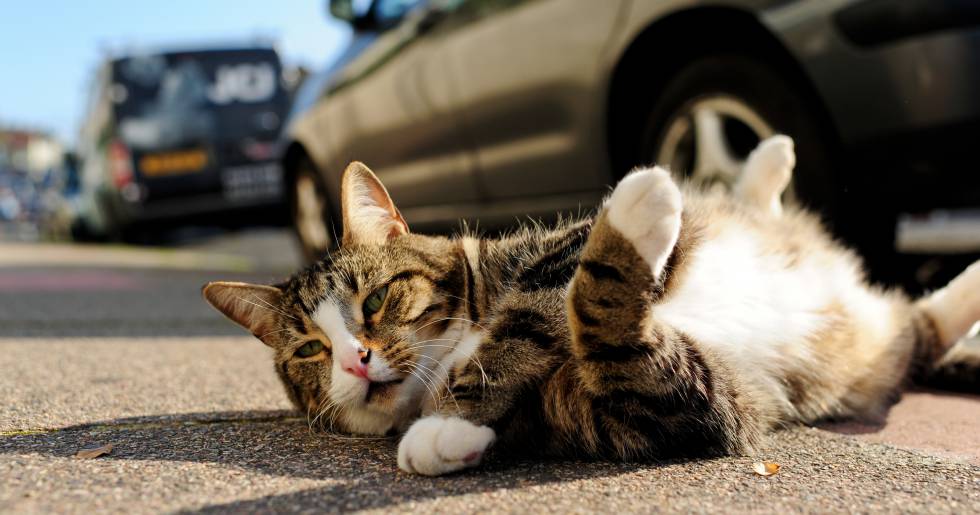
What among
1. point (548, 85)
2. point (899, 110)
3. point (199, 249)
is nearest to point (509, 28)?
point (548, 85)

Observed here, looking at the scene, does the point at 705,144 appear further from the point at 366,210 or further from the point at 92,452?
the point at 92,452

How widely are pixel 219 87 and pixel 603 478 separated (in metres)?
8.95

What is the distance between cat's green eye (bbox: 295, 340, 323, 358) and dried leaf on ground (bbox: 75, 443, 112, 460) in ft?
1.73

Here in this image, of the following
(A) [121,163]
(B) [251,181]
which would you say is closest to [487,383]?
(B) [251,181]

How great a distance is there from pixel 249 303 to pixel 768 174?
64.7 inches

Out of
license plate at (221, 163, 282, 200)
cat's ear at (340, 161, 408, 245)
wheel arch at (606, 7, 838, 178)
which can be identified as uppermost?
wheel arch at (606, 7, 838, 178)

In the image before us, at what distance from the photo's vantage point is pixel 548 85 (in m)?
3.45

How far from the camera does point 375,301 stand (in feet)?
6.69

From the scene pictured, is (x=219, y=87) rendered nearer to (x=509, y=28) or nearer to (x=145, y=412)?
(x=509, y=28)

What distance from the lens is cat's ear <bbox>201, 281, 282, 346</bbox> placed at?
2227mm

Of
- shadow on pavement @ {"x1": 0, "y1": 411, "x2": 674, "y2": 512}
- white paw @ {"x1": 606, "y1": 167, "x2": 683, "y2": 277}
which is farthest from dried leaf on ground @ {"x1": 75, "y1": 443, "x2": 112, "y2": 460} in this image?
white paw @ {"x1": 606, "y1": 167, "x2": 683, "y2": 277}

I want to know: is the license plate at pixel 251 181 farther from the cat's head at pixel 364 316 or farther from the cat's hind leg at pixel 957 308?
Answer: the cat's hind leg at pixel 957 308

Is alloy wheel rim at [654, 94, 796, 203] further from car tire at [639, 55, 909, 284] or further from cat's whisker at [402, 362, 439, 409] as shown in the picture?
cat's whisker at [402, 362, 439, 409]

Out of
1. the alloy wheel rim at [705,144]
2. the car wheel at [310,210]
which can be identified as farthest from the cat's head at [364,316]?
the car wheel at [310,210]
